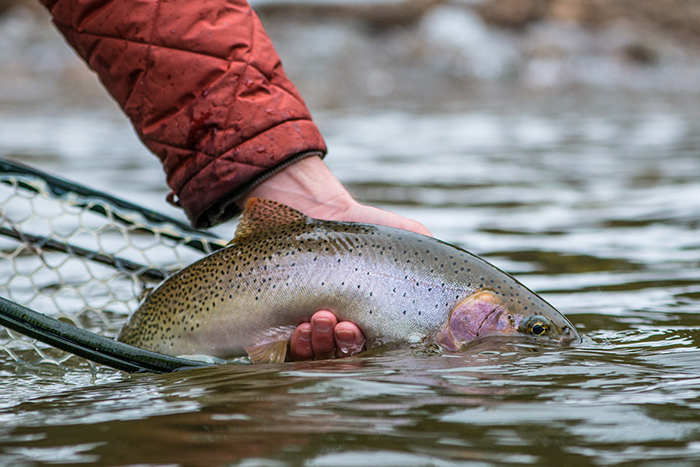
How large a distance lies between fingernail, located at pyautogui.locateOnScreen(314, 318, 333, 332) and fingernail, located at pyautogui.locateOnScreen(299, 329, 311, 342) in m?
0.05

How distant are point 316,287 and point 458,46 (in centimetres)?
2278

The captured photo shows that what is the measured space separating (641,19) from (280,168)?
25.6m

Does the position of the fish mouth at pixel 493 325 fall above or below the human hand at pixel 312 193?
below

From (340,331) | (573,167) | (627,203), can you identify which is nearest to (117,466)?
(340,331)

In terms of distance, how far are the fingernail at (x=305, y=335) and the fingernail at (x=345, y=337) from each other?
0.29 feet

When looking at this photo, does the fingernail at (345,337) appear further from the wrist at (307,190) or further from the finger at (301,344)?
the wrist at (307,190)

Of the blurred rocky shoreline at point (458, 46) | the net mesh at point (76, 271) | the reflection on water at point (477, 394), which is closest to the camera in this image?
the reflection on water at point (477, 394)

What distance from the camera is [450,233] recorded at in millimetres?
5051

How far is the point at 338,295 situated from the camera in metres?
2.51

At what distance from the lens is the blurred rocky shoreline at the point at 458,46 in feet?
71.5

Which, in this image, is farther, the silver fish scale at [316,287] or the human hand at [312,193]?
the human hand at [312,193]

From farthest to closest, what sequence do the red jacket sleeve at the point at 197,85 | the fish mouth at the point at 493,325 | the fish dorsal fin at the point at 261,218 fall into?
the red jacket sleeve at the point at 197,85 < the fish dorsal fin at the point at 261,218 < the fish mouth at the point at 493,325

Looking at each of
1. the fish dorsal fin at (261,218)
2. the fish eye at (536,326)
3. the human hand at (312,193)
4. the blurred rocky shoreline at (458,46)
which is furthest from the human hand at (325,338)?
the blurred rocky shoreline at (458,46)

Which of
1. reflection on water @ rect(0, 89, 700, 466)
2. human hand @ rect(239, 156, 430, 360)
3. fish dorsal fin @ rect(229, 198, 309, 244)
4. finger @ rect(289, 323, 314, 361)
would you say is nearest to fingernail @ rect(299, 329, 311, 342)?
finger @ rect(289, 323, 314, 361)
